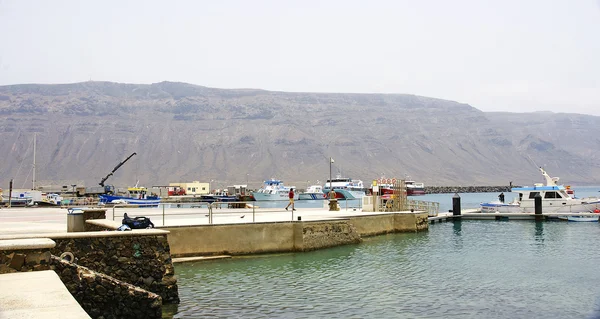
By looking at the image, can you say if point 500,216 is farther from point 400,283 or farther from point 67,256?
point 67,256

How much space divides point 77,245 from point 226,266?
8.51m

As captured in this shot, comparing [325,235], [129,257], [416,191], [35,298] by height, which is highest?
[35,298]

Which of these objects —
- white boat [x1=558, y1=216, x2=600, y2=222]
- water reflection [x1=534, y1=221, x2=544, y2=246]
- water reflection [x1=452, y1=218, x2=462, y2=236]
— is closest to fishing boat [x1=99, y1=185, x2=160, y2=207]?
water reflection [x1=452, y1=218, x2=462, y2=236]

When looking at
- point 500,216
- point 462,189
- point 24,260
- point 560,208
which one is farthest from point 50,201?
point 462,189

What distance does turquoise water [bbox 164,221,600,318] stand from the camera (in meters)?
15.6

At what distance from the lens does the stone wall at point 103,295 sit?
12.2m

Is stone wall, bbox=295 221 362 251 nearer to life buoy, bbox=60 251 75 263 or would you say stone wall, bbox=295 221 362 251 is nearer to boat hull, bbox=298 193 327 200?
life buoy, bbox=60 251 75 263

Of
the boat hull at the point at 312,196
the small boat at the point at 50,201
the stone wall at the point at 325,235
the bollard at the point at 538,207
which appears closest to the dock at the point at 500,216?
the bollard at the point at 538,207

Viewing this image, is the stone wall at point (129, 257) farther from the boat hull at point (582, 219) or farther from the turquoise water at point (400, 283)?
the boat hull at point (582, 219)

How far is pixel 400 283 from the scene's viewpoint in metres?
19.5

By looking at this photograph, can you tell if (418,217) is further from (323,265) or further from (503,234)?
(323,265)

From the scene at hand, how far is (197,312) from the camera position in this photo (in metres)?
15.0

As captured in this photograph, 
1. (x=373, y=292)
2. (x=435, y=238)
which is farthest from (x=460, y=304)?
(x=435, y=238)

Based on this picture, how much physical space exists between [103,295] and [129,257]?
2.35 metres
